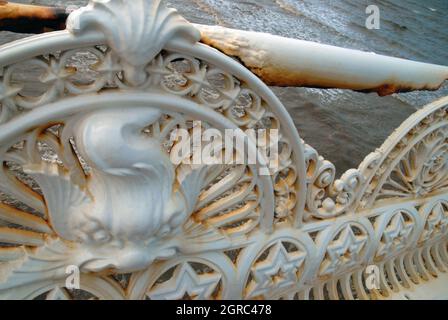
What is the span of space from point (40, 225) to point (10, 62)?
Answer: 350 millimetres

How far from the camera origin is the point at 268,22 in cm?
465

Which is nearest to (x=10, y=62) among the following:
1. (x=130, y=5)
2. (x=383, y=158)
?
(x=130, y=5)

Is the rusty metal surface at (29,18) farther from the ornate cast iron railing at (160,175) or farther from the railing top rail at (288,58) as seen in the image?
the ornate cast iron railing at (160,175)

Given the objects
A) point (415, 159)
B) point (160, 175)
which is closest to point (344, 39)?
point (415, 159)

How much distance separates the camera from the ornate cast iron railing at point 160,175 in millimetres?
710

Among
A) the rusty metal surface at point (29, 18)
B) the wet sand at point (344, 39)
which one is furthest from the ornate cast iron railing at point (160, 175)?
the wet sand at point (344, 39)

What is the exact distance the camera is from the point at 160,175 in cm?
84

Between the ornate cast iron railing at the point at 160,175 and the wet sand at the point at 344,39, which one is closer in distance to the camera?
the ornate cast iron railing at the point at 160,175

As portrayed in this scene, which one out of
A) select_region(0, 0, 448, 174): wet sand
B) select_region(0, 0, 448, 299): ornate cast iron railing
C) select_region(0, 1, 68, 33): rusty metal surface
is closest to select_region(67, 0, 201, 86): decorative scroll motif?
select_region(0, 0, 448, 299): ornate cast iron railing

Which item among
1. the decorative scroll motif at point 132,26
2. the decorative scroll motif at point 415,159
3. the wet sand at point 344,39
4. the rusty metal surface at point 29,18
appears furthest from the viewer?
the wet sand at point 344,39

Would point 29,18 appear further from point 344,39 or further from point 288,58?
point 344,39

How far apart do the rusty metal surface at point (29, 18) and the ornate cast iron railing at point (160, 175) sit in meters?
0.14

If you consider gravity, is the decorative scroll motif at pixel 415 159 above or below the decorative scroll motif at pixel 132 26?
above

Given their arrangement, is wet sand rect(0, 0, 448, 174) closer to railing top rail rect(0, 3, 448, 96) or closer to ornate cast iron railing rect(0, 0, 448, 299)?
ornate cast iron railing rect(0, 0, 448, 299)
